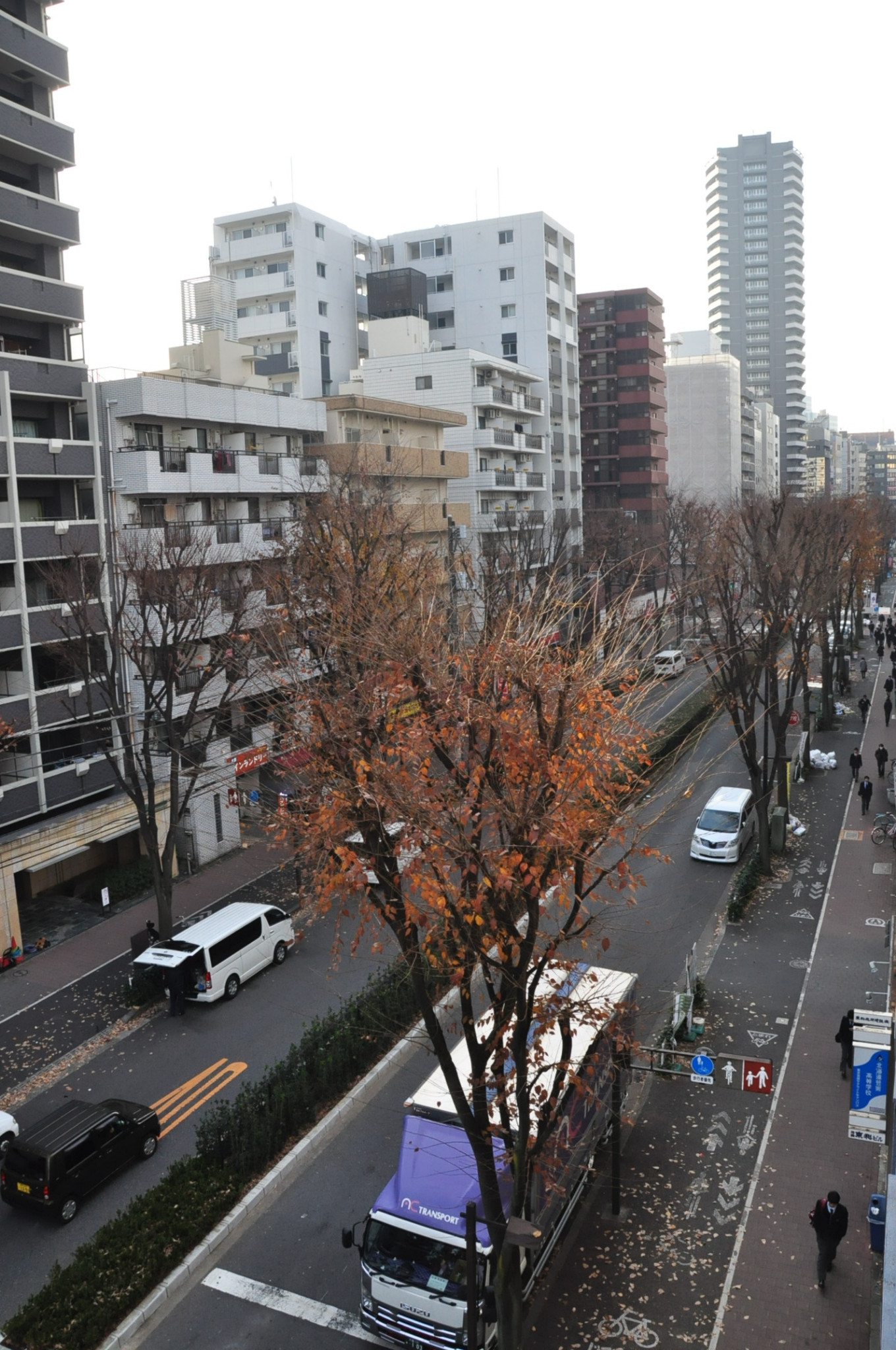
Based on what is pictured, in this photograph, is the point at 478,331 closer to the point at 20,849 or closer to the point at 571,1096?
the point at 20,849

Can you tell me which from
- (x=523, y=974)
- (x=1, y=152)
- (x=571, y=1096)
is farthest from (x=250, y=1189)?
(x=1, y=152)

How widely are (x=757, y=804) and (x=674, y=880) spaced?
112 inches

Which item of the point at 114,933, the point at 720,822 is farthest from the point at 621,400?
the point at 114,933

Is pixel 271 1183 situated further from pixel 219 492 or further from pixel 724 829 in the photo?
pixel 219 492

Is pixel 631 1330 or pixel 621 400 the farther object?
pixel 621 400

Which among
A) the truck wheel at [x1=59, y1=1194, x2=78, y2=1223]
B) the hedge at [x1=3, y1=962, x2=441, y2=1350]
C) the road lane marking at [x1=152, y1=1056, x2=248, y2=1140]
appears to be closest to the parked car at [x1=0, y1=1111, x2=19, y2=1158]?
the truck wheel at [x1=59, y1=1194, x2=78, y2=1223]

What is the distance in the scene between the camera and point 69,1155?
13.7 meters

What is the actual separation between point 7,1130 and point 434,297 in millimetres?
57519

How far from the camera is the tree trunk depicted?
9.51 m

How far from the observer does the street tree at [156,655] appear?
2205cm

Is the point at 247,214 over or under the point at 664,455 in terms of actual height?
over

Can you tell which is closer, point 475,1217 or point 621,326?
point 475,1217

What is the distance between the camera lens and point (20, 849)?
22656 mm

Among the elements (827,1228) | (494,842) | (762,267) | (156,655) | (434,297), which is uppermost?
(762,267)
